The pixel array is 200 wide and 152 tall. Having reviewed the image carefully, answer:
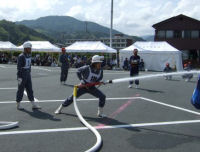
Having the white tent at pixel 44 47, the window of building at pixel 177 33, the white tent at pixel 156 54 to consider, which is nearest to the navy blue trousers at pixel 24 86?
the white tent at pixel 156 54

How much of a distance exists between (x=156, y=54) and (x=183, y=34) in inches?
661

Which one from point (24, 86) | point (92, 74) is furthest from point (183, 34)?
point (92, 74)

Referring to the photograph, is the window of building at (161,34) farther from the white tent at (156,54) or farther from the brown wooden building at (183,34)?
the white tent at (156,54)

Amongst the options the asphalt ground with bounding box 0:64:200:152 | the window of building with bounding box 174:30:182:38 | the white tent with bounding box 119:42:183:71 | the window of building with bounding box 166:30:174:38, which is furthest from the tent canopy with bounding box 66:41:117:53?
the asphalt ground with bounding box 0:64:200:152

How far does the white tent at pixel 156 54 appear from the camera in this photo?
2873 centimetres

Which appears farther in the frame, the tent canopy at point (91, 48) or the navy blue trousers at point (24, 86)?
the tent canopy at point (91, 48)

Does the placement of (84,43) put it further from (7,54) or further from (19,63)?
(19,63)

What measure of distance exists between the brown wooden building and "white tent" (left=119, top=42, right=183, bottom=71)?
14705 mm

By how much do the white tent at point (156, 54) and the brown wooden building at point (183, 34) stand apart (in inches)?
579

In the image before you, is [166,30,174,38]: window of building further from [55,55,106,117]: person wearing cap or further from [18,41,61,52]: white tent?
[55,55,106,117]: person wearing cap

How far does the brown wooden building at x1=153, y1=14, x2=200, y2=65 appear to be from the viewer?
44062 millimetres

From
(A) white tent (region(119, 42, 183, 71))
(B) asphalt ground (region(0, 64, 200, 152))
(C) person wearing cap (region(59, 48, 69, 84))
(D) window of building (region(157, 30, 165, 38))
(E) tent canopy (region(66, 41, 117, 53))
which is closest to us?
(B) asphalt ground (region(0, 64, 200, 152))

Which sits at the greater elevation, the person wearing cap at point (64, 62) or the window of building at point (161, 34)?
the window of building at point (161, 34)

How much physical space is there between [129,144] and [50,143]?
1.49m
